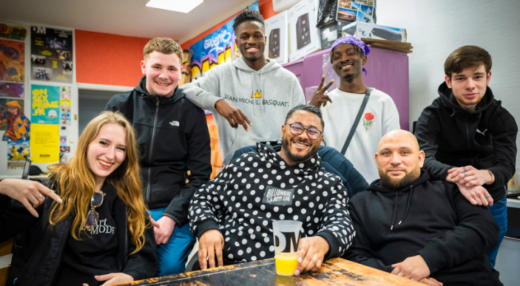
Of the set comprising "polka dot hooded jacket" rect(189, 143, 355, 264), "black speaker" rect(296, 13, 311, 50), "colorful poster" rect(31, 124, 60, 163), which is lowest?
"polka dot hooded jacket" rect(189, 143, 355, 264)

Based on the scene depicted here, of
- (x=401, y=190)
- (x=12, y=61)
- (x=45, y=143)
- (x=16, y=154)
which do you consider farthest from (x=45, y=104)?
(x=401, y=190)

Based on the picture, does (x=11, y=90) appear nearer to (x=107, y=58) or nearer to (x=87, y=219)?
(x=107, y=58)

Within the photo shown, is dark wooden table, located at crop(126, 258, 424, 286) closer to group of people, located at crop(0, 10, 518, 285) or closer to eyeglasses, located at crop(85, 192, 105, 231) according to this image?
group of people, located at crop(0, 10, 518, 285)

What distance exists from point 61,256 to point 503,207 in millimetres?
2141

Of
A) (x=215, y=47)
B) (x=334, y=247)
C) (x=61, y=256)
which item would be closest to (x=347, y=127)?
(x=334, y=247)

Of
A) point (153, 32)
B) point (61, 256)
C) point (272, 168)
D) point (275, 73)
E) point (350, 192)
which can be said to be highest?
point (153, 32)

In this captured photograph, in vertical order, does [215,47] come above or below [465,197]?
above

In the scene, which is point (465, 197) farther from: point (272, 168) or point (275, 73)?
point (275, 73)

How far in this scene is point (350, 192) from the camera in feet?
5.95

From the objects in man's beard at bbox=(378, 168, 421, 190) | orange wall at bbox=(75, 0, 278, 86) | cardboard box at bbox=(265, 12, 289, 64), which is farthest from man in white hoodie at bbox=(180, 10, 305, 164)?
orange wall at bbox=(75, 0, 278, 86)

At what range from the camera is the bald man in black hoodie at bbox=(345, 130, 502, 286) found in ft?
4.56

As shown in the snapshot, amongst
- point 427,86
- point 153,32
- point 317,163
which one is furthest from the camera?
point 153,32

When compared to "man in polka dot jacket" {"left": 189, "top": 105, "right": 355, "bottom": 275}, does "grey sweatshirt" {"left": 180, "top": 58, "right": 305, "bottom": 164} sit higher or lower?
higher

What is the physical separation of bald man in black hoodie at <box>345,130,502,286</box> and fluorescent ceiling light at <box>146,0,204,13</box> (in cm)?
440
